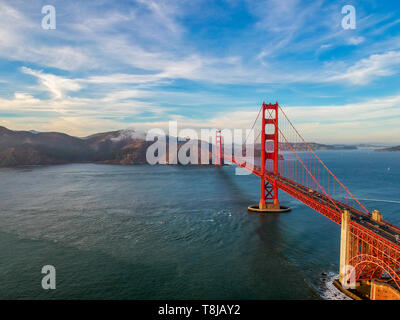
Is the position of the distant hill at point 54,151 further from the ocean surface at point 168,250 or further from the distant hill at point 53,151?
the ocean surface at point 168,250

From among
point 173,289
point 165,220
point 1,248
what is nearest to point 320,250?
point 173,289

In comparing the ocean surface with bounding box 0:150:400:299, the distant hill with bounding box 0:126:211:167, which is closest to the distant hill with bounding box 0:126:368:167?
the distant hill with bounding box 0:126:211:167

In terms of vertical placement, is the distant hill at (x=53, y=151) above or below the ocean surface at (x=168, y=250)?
above

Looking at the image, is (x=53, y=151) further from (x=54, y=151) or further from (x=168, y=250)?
(x=168, y=250)

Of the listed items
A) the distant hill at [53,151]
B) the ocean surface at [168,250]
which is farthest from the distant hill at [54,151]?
the ocean surface at [168,250]
